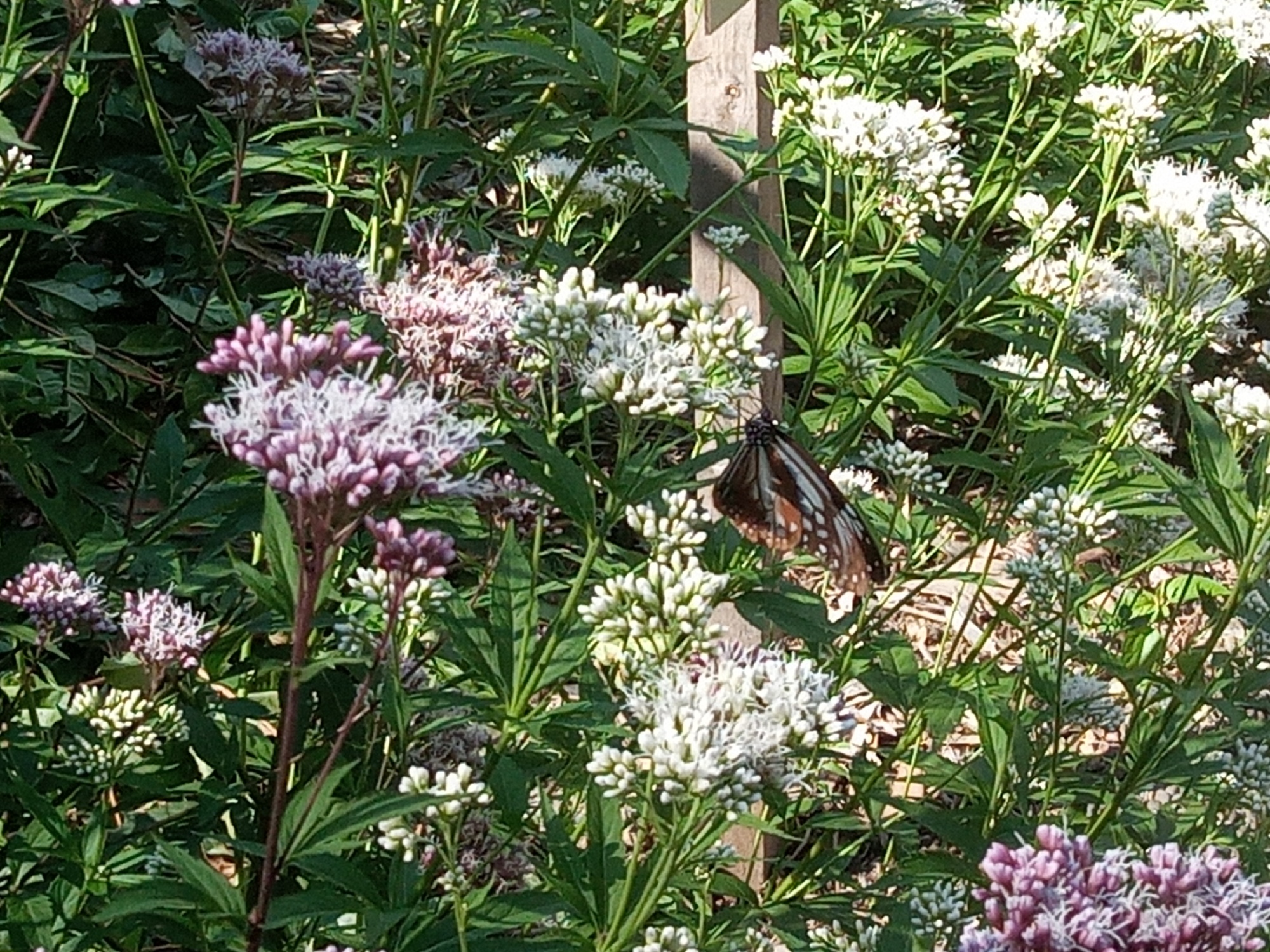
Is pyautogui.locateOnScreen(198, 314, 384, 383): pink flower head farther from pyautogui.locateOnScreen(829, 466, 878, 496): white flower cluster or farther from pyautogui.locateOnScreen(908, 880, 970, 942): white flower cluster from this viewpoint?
pyautogui.locateOnScreen(829, 466, 878, 496): white flower cluster

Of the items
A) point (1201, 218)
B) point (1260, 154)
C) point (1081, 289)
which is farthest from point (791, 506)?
point (1260, 154)

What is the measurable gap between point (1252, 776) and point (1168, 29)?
137cm

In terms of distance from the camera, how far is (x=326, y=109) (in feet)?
15.0

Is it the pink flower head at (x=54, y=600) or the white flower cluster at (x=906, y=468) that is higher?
the white flower cluster at (x=906, y=468)

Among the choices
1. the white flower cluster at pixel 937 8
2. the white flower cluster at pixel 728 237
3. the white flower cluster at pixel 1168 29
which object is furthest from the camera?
the white flower cluster at pixel 1168 29

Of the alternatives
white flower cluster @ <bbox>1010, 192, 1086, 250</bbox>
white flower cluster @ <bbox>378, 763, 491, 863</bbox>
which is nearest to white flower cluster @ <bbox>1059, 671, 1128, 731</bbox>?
white flower cluster @ <bbox>1010, 192, 1086, 250</bbox>

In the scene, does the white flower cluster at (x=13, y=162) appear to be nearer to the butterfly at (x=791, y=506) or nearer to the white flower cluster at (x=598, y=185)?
the white flower cluster at (x=598, y=185)

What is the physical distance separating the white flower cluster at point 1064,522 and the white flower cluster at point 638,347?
0.74m

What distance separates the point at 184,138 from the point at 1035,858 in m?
3.27

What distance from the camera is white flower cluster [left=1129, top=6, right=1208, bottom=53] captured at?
9.47ft

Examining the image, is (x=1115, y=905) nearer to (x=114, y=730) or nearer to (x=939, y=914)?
(x=939, y=914)

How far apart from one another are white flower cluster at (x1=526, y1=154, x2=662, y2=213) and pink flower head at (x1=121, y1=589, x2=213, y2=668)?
39.9 inches

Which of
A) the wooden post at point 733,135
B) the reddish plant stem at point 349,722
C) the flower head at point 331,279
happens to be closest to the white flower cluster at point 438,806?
the reddish plant stem at point 349,722

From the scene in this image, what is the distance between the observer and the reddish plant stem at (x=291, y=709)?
1288 millimetres
